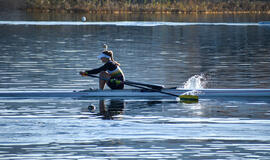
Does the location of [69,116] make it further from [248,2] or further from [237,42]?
[248,2]

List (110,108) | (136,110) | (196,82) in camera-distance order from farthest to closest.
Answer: (196,82) → (110,108) → (136,110)

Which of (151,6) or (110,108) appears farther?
(151,6)

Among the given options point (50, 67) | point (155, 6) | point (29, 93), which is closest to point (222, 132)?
point (29, 93)

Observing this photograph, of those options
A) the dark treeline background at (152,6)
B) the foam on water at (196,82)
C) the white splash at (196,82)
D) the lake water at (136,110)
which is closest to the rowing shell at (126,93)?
the lake water at (136,110)

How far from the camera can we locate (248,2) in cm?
9031

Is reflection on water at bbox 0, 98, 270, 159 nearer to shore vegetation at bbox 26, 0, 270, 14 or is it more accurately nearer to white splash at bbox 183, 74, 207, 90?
white splash at bbox 183, 74, 207, 90

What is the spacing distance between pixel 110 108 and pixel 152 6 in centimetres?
6743

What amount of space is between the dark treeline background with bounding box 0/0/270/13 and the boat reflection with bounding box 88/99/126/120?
211 feet

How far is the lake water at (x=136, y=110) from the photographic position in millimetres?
13258

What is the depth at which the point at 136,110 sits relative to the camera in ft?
57.6

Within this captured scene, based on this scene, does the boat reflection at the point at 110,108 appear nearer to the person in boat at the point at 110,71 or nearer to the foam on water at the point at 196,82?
the person in boat at the point at 110,71

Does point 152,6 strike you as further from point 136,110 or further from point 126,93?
point 136,110

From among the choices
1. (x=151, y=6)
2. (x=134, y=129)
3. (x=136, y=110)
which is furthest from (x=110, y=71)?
(x=151, y=6)

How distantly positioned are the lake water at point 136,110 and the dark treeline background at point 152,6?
129ft
